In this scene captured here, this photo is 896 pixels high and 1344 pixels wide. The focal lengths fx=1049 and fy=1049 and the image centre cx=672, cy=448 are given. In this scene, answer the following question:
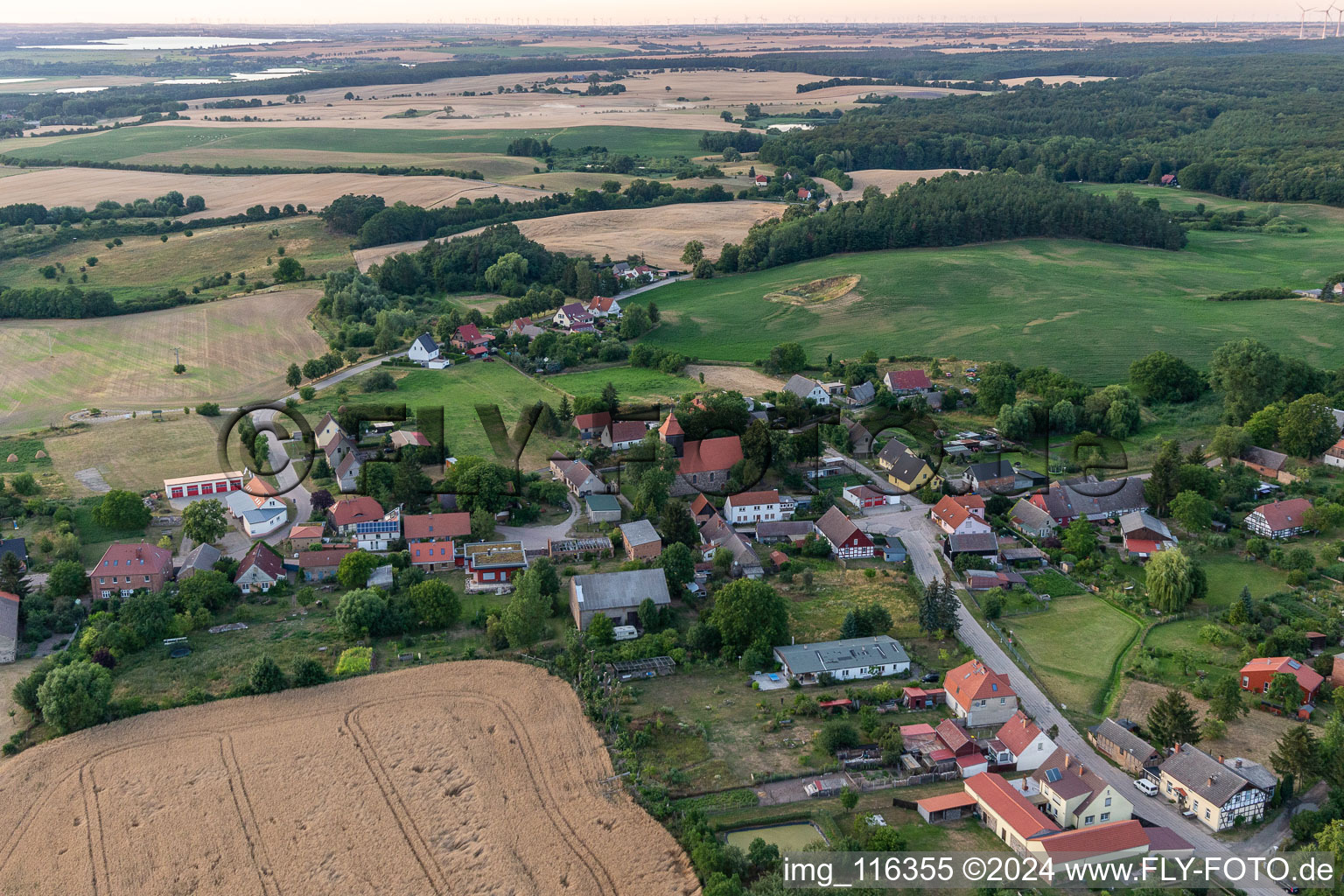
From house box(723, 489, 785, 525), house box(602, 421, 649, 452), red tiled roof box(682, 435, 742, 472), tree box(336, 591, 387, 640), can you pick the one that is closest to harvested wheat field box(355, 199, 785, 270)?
house box(602, 421, 649, 452)

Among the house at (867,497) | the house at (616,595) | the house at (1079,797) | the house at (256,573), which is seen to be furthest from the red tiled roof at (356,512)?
the house at (1079,797)

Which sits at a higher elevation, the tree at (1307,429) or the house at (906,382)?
the tree at (1307,429)

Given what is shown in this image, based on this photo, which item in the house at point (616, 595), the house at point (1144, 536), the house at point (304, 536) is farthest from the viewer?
the house at point (304, 536)

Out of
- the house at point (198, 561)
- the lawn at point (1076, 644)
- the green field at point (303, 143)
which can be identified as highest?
the green field at point (303, 143)

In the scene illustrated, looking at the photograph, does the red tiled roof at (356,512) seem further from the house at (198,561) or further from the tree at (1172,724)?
the tree at (1172,724)

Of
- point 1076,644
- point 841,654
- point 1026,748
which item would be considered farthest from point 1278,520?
point 841,654

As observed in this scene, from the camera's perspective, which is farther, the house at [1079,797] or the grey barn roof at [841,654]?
the grey barn roof at [841,654]
